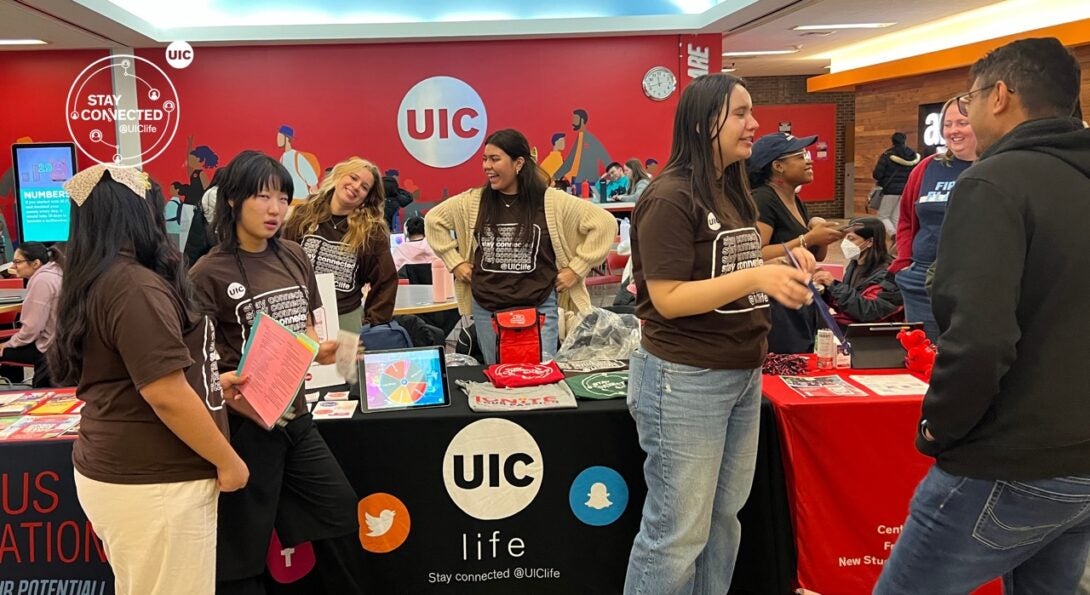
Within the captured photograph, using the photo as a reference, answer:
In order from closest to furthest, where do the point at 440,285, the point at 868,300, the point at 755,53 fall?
the point at 868,300 < the point at 440,285 < the point at 755,53

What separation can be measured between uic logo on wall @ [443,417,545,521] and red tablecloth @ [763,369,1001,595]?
78cm

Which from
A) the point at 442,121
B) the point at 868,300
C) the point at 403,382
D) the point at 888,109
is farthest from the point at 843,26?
the point at 403,382

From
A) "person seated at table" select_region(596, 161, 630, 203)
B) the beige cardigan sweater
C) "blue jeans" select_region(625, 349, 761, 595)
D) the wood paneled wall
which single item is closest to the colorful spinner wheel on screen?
"blue jeans" select_region(625, 349, 761, 595)

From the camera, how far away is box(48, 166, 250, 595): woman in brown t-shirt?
161 cm

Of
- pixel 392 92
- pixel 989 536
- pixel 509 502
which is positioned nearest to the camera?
pixel 989 536

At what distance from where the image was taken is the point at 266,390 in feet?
6.43

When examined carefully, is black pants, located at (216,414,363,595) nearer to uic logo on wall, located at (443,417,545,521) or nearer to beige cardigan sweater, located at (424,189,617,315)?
uic logo on wall, located at (443,417,545,521)

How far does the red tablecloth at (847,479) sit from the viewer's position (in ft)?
8.36

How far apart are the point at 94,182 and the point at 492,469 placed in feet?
4.63

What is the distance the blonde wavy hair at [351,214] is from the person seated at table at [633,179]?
17.9 feet

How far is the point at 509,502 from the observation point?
2635 millimetres

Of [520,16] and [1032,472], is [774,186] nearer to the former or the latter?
[1032,472]

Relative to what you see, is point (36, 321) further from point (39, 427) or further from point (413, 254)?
point (39, 427)

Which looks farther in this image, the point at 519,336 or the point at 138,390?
the point at 519,336
